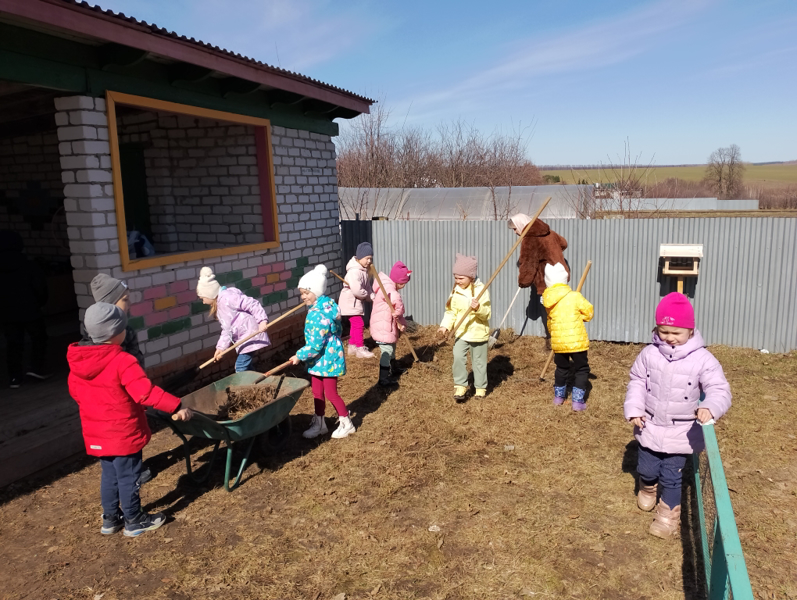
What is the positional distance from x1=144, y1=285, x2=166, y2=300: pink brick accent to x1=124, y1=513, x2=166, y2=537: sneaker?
8.08ft

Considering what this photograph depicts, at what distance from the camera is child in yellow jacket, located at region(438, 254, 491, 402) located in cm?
587

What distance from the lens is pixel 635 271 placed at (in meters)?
7.98

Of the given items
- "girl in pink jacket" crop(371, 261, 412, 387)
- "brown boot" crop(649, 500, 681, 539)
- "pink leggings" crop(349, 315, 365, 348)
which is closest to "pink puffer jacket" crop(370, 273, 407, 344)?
"girl in pink jacket" crop(371, 261, 412, 387)

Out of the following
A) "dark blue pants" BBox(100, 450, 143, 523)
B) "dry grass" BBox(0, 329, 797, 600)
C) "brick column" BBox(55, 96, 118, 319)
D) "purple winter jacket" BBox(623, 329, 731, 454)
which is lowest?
"dry grass" BBox(0, 329, 797, 600)

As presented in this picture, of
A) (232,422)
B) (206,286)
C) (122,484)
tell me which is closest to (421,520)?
(232,422)

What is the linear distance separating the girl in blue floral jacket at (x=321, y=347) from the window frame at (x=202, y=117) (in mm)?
1834

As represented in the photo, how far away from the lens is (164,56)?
5.31 m

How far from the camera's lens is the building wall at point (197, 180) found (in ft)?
24.7

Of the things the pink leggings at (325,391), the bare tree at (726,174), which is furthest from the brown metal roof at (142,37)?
the bare tree at (726,174)

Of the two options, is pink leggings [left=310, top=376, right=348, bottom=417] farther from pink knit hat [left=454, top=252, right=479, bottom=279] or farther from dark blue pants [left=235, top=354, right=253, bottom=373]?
pink knit hat [left=454, top=252, right=479, bottom=279]

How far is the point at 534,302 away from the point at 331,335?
4510 mm

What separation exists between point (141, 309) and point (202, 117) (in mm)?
2408

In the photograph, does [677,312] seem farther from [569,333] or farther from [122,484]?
[122,484]

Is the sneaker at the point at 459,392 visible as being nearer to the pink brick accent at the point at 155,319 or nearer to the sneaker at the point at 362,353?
the sneaker at the point at 362,353
